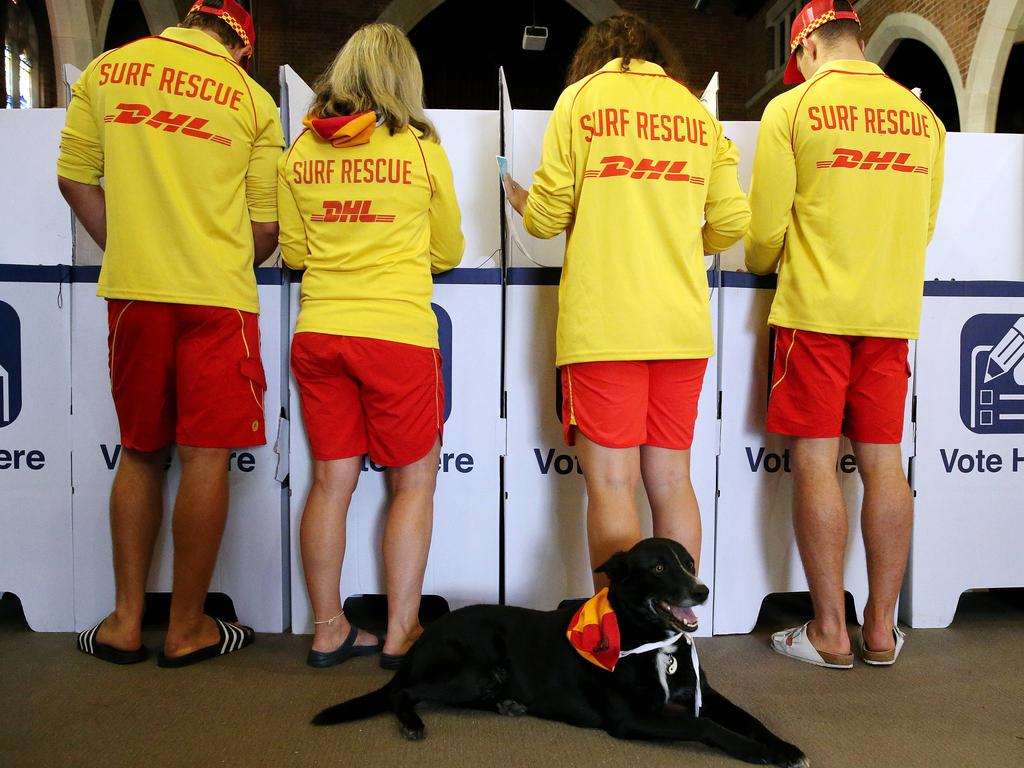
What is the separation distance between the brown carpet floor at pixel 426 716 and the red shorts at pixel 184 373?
0.56 meters

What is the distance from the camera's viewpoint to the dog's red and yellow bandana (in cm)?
134

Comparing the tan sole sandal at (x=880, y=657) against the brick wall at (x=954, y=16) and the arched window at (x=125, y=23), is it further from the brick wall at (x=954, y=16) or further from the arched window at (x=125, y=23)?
the arched window at (x=125, y=23)

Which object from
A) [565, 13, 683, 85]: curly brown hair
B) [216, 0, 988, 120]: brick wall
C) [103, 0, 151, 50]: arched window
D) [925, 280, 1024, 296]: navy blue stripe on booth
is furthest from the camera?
[216, 0, 988, 120]: brick wall

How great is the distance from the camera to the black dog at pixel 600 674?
1.33 metres

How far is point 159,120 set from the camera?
1686mm

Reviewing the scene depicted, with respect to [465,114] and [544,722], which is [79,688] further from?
[465,114]

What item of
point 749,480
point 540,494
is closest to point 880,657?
point 749,480

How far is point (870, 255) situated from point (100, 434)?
6.77ft

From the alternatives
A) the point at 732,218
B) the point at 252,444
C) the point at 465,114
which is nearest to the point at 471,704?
the point at 252,444

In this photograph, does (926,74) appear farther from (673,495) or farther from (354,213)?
(354,213)

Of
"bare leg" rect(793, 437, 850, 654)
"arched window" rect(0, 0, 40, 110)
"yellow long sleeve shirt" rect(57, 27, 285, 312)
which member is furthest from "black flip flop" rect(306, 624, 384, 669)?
"arched window" rect(0, 0, 40, 110)

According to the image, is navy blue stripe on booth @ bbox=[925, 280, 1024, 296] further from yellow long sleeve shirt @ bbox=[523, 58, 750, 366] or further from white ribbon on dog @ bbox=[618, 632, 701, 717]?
white ribbon on dog @ bbox=[618, 632, 701, 717]

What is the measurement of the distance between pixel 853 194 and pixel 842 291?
0.24 meters

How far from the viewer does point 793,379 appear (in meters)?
1.85
